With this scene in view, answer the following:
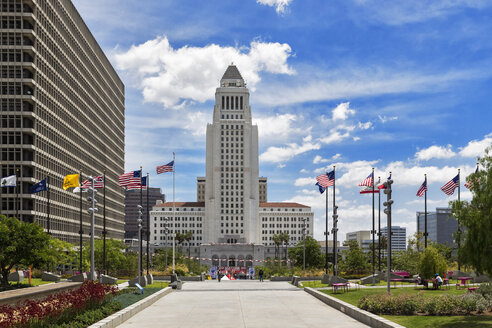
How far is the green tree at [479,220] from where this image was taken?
78.5ft

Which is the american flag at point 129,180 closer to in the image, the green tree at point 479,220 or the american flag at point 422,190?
the american flag at point 422,190

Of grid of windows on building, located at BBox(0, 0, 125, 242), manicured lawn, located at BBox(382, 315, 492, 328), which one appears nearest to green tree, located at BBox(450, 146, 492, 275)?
manicured lawn, located at BBox(382, 315, 492, 328)

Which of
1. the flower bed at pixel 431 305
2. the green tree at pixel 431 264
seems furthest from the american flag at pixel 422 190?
the flower bed at pixel 431 305

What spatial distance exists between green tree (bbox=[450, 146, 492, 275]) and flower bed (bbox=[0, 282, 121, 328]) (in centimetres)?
1596

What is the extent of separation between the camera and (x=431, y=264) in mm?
50562

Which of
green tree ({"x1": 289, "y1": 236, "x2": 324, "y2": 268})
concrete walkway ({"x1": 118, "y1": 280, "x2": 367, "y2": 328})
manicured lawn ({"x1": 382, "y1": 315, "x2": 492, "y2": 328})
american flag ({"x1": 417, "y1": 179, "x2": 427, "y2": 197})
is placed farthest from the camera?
green tree ({"x1": 289, "y1": 236, "x2": 324, "y2": 268})

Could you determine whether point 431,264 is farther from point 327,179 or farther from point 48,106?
point 48,106

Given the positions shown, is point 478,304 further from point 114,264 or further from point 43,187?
point 114,264

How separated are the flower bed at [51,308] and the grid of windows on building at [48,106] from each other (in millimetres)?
47435

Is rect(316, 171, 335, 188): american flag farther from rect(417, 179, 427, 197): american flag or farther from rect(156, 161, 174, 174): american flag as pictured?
rect(156, 161, 174, 174): american flag

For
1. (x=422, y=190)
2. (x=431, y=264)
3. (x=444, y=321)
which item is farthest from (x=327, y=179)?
(x=444, y=321)

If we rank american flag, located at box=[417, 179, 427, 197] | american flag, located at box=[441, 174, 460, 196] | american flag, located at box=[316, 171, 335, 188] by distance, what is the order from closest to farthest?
american flag, located at box=[316, 171, 335, 188], american flag, located at box=[441, 174, 460, 196], american flag, located at box=[417, 179, 427, 197]

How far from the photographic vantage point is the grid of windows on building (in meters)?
90.2

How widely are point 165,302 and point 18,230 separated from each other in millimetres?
19659
